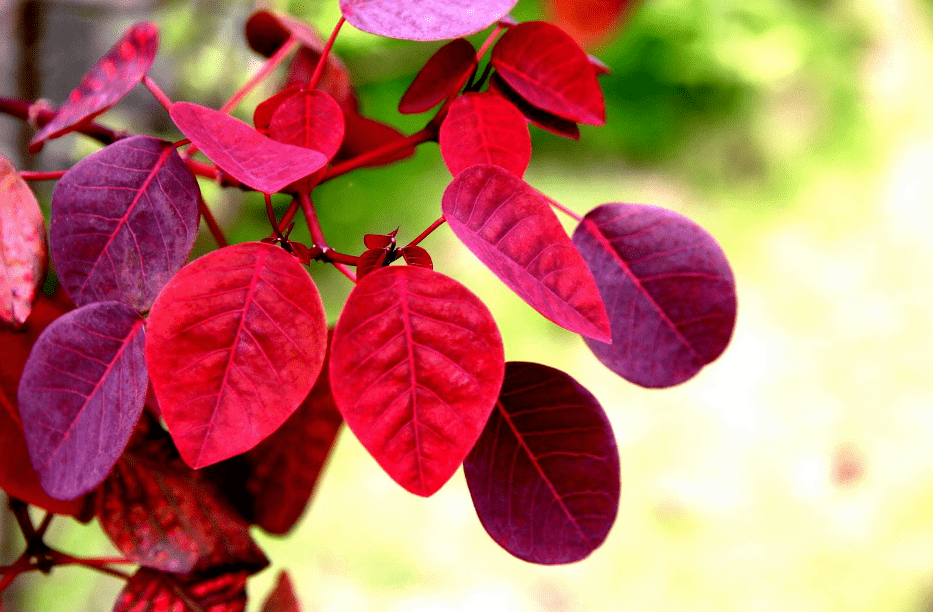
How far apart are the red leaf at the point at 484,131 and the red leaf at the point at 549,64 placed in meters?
0.03

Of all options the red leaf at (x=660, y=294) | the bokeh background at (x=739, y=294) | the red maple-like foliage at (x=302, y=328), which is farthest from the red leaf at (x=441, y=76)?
the bokeh background at (x=739, y=294)

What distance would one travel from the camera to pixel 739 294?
2199 millimetres

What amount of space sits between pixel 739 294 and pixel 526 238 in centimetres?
208

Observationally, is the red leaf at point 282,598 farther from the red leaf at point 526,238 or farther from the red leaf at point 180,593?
the red leaf at point 526,238

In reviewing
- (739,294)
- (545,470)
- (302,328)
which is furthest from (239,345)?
(739,294)

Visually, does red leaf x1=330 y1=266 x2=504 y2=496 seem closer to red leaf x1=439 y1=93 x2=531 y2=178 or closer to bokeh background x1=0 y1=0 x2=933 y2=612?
red leaf x1=439 y1=93 x2=531 y2=178

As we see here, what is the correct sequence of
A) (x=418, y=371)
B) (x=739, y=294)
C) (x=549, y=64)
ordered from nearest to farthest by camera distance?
(x=418, y=371) < (x=549, y=64) < (x=739, y=294)

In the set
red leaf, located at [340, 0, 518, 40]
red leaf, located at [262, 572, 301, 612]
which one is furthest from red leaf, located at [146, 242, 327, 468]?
red leaf, located at [262, 572, 301, 612]

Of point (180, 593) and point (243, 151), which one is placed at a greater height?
point (243, 151)

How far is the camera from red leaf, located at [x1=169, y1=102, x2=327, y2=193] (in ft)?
0.86

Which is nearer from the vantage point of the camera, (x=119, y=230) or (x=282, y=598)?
(x=119, y=230)

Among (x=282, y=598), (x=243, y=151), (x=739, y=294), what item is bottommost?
(x=739, y=294)

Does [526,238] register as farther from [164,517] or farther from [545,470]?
[164,517]

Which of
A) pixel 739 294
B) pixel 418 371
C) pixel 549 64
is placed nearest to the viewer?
pixel 418 371
